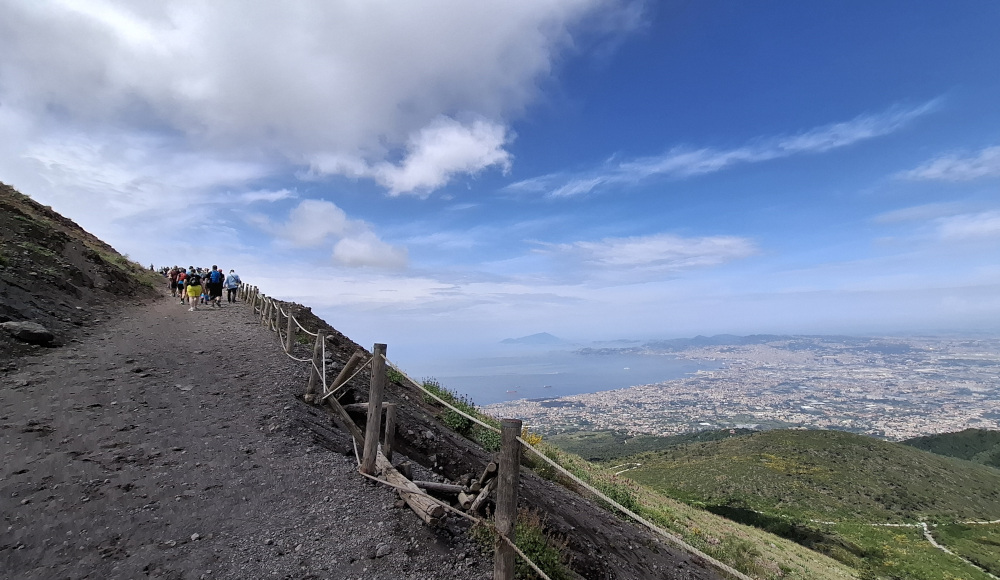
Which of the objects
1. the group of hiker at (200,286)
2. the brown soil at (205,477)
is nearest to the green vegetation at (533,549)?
the brown soil at (205,477)

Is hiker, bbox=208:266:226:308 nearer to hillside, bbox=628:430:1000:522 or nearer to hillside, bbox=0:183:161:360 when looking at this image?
hillside, bbox=0:183:161:360

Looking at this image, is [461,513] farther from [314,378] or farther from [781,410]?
[781,410]

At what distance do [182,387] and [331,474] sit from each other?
5.59m

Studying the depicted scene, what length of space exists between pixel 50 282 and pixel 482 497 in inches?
750

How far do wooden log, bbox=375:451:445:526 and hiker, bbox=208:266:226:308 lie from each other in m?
22.2

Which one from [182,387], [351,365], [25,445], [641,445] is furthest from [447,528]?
[641,445]

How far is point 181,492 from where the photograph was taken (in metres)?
5.78

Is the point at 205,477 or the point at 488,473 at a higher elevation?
the point at 488,473

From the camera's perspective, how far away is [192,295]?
21.4 metres

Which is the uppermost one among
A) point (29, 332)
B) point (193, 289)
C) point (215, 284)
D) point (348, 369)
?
point (215, 284)

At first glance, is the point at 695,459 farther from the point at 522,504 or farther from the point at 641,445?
the point at 522,504

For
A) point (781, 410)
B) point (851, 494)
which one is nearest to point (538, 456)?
point (851, 494)

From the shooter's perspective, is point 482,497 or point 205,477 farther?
point 205,477

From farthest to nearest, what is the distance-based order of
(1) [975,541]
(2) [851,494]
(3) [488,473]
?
(2) [851,494] → (1) [975,541] → (3) [488,473]
